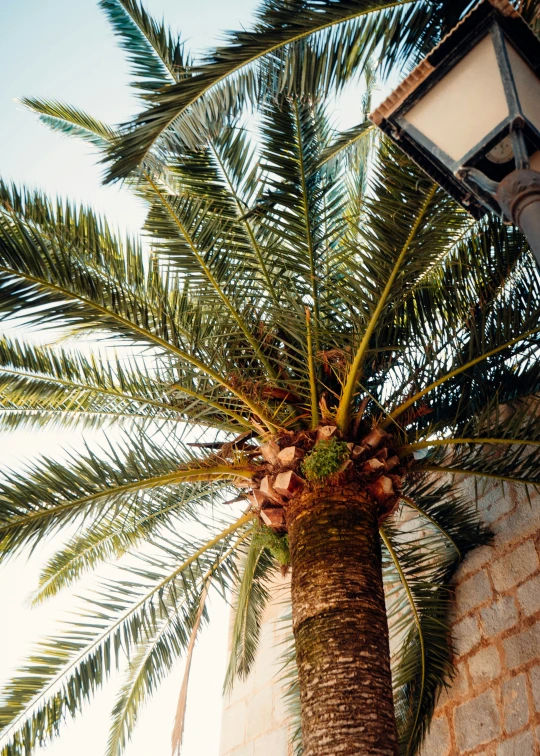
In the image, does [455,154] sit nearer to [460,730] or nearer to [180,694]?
[180,694]

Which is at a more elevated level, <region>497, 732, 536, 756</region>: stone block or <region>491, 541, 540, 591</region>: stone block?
<region>491, 541, 540, 591</region>: stone block

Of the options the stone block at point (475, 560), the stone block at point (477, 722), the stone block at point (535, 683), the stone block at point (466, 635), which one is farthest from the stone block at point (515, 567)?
the stone block at point (477, 722)

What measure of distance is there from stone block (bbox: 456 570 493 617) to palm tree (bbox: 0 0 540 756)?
14 cm

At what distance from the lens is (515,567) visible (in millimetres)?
5320

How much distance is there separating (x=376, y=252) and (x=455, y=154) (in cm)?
218

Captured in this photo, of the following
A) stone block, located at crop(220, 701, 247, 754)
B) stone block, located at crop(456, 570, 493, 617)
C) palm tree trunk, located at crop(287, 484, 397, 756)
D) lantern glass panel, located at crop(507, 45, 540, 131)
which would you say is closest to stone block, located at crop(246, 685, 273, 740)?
stone block, located at crop(220, 701, 247, 754)

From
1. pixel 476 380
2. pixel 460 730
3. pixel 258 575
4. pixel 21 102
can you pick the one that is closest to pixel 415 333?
pixel 476 380

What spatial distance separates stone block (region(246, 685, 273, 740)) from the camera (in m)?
7.32

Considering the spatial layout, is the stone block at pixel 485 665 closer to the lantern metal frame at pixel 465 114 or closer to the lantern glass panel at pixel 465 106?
the lantern metal frame at pixel 465 114

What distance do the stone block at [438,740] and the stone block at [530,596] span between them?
1017 mm

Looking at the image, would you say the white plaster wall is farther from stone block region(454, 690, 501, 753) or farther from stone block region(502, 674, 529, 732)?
stone block region(502, 674, 529, 732)

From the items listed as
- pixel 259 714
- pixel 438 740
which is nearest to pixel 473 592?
pixel 438 740

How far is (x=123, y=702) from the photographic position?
5.66 meters

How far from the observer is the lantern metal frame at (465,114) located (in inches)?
76.7
